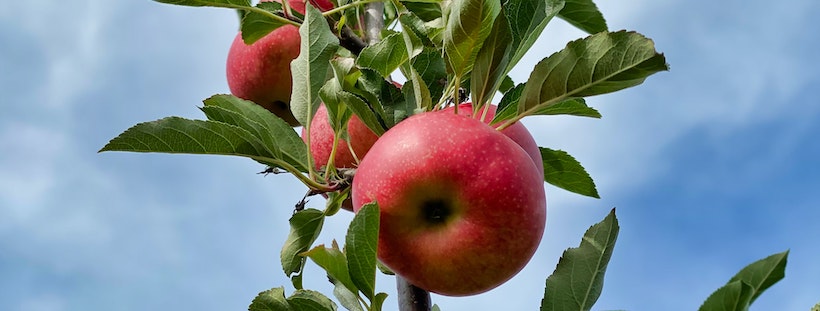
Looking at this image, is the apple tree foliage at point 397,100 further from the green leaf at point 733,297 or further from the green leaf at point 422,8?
the green leaf at point 422,8

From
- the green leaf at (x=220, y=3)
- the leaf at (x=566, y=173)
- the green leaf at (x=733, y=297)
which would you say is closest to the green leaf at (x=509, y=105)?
the leaf at (x=566, y=173)

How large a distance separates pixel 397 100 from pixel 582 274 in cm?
41

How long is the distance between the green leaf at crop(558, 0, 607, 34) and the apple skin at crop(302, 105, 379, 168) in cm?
50

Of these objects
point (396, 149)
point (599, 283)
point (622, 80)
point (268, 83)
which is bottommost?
point (599, 283)

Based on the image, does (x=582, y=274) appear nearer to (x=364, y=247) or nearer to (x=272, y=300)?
(x=364, y=247)

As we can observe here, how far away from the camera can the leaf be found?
1.51 m

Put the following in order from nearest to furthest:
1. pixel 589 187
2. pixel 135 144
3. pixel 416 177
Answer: pixel 416 177 → pixel 135 144 → pixel 589 187

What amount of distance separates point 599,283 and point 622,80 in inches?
12.4

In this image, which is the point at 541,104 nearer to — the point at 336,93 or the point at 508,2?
the point at 508,2

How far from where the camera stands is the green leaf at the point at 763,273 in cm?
89

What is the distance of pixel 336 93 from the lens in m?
1.23

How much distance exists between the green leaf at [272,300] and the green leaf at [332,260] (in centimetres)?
14

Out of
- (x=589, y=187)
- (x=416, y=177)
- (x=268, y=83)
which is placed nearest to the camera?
(x=416, y=177)

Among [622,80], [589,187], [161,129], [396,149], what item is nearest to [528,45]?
[622,80]
